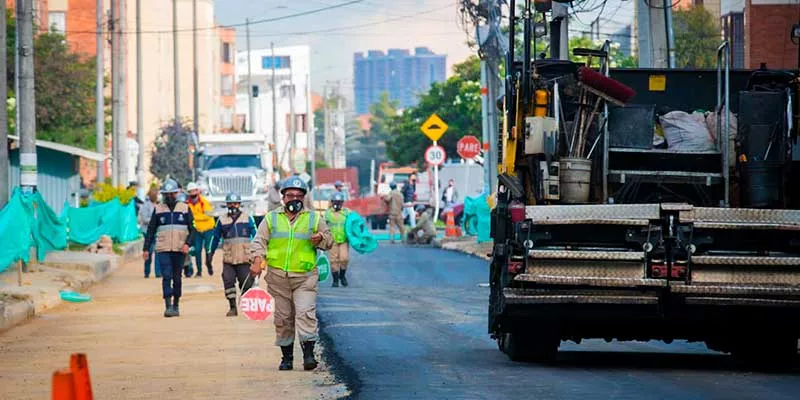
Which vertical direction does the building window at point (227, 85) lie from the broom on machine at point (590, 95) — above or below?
above

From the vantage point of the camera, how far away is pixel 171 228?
22.5m

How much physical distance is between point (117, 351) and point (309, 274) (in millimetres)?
3367

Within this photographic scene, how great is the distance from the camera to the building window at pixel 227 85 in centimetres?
11269

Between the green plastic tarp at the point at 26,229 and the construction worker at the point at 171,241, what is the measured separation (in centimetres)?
276

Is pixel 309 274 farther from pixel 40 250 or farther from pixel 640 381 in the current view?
pixel 40 250

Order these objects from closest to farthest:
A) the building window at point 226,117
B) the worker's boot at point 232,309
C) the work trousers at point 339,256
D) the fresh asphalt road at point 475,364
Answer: the fresh asphalt road at point 475,364, the worker's boot at point 232,309, the work trousers at point 339,256, the building window at point 226,117

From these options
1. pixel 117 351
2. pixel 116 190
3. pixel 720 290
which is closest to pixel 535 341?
pixel 720 290

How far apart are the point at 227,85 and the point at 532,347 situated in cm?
9987

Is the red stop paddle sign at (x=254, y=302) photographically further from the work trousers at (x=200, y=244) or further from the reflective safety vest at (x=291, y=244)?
the work trousers at (x=200, y=244)

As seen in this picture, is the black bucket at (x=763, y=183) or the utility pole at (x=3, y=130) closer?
the black bucket at (x=763, y=183)

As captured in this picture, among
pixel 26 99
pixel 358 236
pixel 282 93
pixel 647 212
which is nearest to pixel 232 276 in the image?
pixel 358 236

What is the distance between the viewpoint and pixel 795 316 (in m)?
13.3

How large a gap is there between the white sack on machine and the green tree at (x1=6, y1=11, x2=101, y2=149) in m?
44.3

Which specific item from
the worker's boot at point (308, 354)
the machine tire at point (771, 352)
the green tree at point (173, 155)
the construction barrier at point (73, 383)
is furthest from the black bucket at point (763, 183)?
the green tree at point (173, 155)
